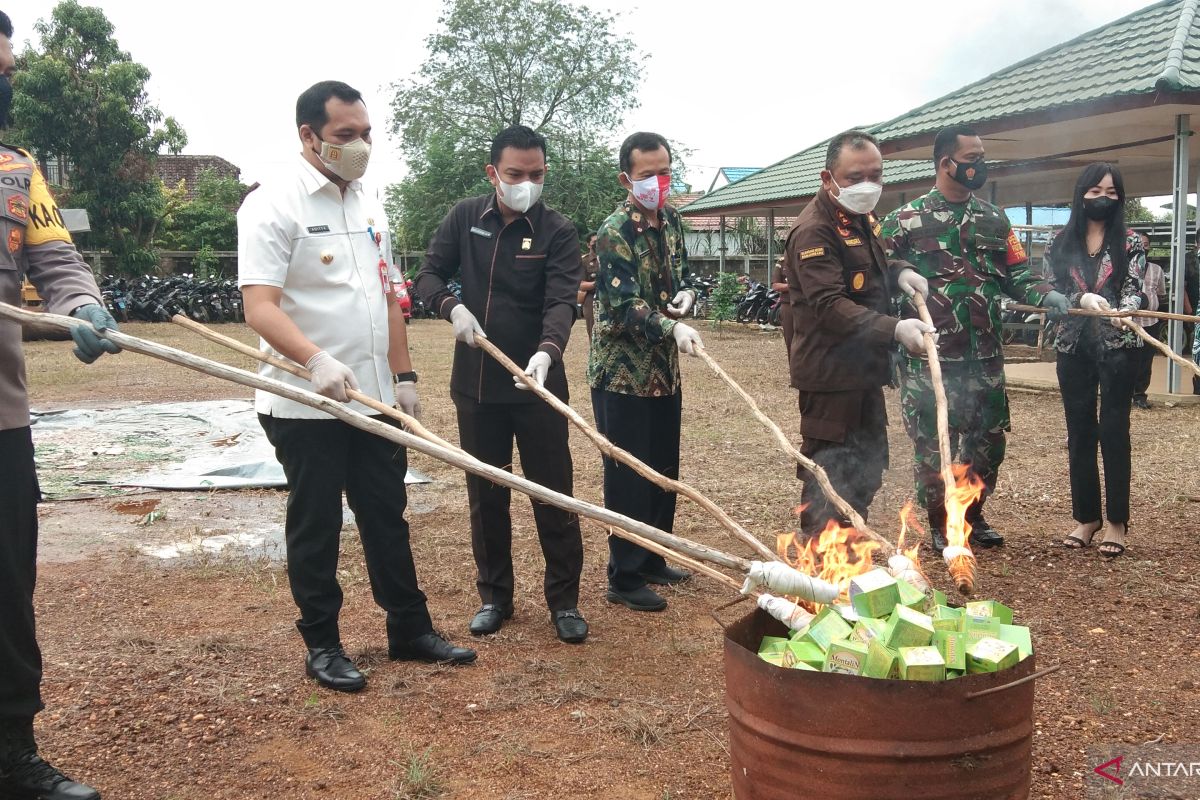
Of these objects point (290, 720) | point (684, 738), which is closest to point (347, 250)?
point (290, 720)

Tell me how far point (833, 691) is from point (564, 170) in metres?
28.8

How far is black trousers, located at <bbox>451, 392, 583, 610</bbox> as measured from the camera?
4.09 meters

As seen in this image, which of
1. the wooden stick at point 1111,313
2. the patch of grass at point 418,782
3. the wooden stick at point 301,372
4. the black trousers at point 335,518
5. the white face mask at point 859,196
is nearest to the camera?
the patch of grass at point 418,782

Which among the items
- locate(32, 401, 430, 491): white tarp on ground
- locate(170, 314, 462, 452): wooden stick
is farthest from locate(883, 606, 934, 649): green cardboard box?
locate(32, 401, 430, 491): white tarp on ground

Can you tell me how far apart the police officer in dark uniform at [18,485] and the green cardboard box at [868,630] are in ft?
6.71

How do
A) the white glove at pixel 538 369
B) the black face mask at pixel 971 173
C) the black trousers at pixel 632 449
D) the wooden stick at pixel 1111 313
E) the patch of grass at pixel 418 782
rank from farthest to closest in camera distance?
the black face mask at pixel 971 173 → the black trousers at pixel 632 449 → the wooden stick at pixel 1111 313 → the white glove at pixel 538 369 → the patch of grass at pixel 418 782

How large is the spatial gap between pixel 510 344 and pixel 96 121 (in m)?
23.9

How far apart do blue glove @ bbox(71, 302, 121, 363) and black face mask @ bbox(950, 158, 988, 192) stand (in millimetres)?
3718

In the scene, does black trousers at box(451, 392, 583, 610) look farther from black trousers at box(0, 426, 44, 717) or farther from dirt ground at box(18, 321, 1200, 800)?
black trousers at box(0, 426, 44, 717)

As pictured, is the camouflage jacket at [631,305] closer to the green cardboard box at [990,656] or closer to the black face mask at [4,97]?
the green cardboard box at [990,656]

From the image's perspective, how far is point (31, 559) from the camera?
282 cm

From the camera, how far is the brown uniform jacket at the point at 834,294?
12.8ft

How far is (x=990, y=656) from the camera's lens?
2258 mm

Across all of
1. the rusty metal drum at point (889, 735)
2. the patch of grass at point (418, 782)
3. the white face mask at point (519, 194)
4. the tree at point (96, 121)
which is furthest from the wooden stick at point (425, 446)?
the tree at point (96, 121)
